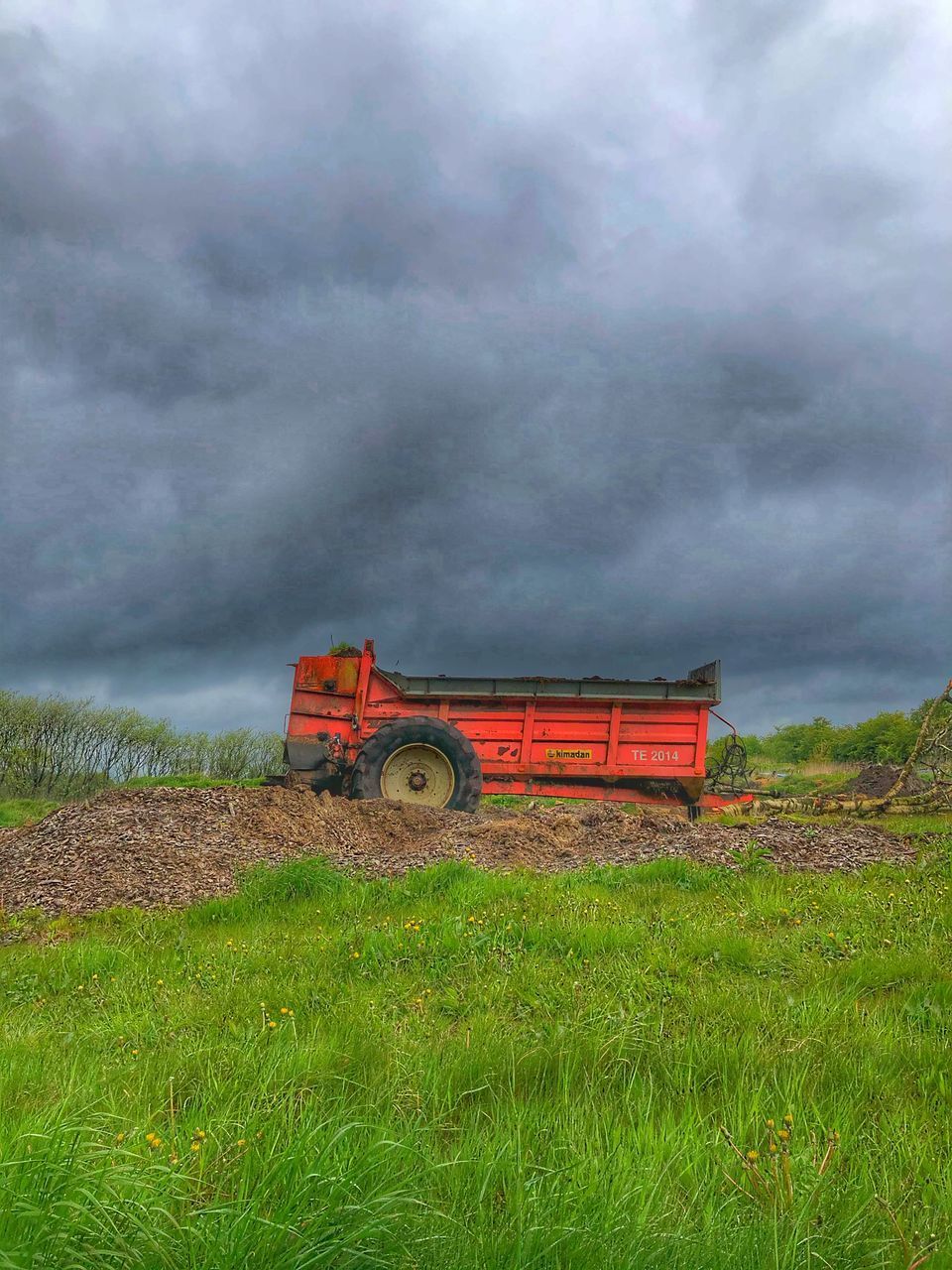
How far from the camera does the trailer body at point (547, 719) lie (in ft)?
47.4

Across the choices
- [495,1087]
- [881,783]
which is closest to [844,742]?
[881,783]

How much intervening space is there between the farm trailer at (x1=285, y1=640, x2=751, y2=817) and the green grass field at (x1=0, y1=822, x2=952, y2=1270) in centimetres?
722

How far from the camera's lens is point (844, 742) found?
40.6m

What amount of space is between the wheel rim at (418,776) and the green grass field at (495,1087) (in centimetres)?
633

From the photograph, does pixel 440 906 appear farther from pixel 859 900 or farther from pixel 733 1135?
pixel 733 1135

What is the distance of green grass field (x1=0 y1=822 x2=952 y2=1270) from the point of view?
203 centimetres

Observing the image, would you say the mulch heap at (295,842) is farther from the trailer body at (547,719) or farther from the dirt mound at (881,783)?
the dirt mound at (881,783)

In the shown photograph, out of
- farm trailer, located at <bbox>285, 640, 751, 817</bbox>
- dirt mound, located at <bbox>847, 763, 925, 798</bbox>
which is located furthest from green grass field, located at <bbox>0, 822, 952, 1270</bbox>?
dirt mound, located at <bbox>847, 763, 925, 798</bbox>

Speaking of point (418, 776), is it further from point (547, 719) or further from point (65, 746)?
point (65, 746)

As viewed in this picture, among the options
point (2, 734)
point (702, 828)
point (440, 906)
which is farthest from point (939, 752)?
point (2, 734)

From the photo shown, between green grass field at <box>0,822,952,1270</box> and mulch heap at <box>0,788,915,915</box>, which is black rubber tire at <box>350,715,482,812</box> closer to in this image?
mulch heap at <box>0,788,915,915</box>

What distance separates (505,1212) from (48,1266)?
113 centimetres

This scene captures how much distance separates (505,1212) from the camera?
224cm

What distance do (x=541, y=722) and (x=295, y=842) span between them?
5.62 meters
